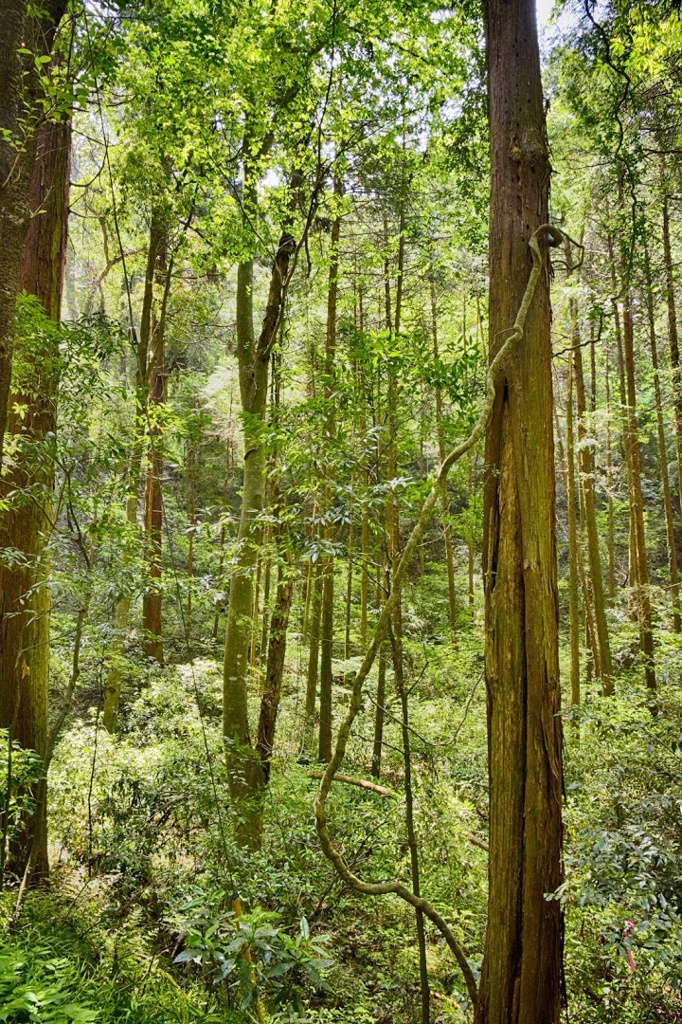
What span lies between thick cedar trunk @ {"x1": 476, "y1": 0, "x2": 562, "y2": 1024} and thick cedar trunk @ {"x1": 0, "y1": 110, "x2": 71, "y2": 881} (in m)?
3.14

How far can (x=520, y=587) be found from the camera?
90.3 inches

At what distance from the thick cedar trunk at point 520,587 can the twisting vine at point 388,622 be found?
8 centimetres

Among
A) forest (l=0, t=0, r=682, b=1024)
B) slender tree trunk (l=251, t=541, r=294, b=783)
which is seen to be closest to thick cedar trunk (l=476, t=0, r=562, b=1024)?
forest (l=0, t=0, r=682, b=1024)

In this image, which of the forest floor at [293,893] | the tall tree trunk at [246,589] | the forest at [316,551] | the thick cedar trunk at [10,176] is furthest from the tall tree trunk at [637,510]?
the thick cedar trunk at [10,176]

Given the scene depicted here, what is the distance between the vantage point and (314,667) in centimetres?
957

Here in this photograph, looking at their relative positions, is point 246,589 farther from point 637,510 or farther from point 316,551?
point 637,510

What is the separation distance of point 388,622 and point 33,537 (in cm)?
344

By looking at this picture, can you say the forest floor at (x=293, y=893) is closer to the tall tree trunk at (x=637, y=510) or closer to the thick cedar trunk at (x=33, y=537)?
the thick cedar trunk at (x=33, y=537)

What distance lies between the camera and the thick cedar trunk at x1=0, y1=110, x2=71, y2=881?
4.00 metres

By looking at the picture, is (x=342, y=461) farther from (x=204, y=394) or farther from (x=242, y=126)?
(x=204, y=394)

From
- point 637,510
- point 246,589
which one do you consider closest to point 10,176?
point 246,589

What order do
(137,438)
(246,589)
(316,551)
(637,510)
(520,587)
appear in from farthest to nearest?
(637,510) < (246,589) < (137,438) < (316,551) < (520,587)

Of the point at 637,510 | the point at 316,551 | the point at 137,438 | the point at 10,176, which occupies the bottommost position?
the point at 316,551

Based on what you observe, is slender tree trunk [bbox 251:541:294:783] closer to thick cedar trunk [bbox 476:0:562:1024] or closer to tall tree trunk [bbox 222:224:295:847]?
tall tree trunk [bbox 222:224:295:847]
